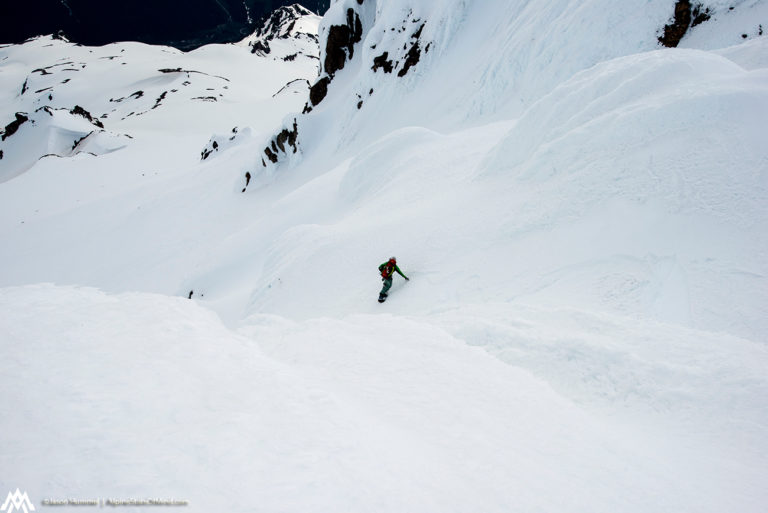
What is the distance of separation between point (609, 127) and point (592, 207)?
2181 mm

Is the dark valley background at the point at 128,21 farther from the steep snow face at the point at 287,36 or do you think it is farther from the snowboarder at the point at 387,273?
the snowboarder at the point at 387,273

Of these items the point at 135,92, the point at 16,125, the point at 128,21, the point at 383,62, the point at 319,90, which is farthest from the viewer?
the point at 128,21

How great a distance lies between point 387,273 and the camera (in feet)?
27.6

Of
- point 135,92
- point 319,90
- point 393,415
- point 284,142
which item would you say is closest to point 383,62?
point 319,90

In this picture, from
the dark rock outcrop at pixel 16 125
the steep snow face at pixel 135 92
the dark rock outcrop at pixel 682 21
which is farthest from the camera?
the dark rock outcrop at pixel 16 125

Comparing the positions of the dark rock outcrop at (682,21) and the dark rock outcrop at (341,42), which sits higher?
the dark rock outcrop at (682,21)

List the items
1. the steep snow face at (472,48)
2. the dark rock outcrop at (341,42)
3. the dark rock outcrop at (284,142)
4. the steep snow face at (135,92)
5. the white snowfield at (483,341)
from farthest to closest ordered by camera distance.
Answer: the steep snow face at (135,92) → the dark rock outcrop at (341,42) → the dark rock outcrop at (284,142) → the steep snow face at (472,48) → the white snowfield at (483,341)

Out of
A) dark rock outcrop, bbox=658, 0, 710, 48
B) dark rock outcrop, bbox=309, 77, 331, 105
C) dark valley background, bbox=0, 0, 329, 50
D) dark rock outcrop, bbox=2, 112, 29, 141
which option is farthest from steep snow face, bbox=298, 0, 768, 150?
dark valley background, bbox=0, 0, 329, 50

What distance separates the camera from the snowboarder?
329 inches

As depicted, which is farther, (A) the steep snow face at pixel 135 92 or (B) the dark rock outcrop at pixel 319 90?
(A) the steep snow face at pixel 135 92

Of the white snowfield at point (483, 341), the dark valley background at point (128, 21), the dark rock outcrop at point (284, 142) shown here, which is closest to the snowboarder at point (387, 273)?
the white snowfield at point (483, 341)

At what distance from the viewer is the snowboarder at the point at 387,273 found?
27.4 feet

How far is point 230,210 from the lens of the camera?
29.0 m

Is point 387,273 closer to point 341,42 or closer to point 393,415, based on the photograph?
point 393,415
